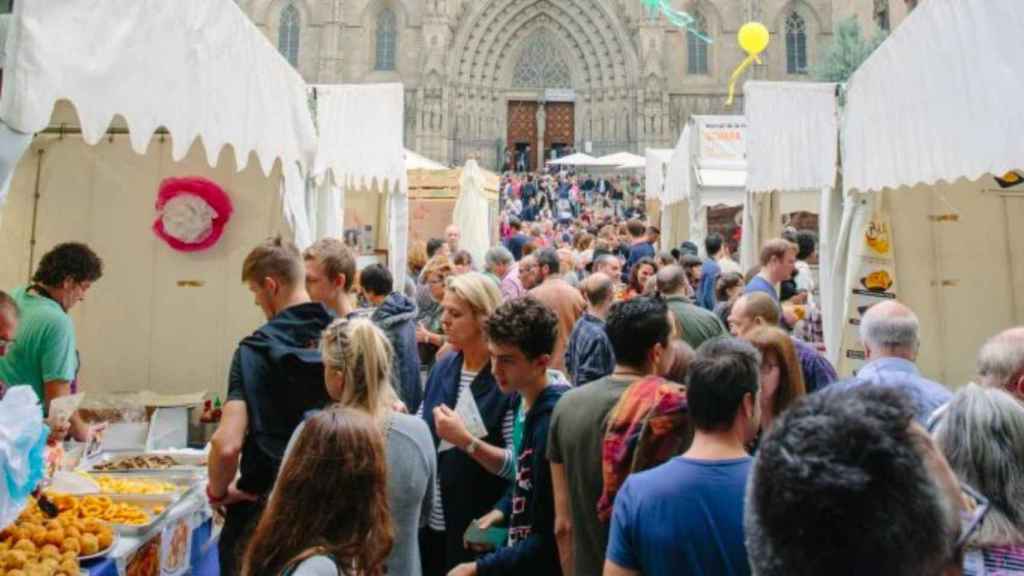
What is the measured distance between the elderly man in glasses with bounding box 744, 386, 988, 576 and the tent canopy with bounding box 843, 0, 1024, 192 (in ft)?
13.5

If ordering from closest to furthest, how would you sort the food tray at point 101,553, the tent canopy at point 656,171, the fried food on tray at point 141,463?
the food tray at point 101,553
the fried food on tray at point 141,463
the tent canopy at point 656,171

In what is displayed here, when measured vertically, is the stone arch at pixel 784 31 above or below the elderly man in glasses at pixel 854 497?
above

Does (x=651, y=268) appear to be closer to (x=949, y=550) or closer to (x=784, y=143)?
(x=784, y=143)

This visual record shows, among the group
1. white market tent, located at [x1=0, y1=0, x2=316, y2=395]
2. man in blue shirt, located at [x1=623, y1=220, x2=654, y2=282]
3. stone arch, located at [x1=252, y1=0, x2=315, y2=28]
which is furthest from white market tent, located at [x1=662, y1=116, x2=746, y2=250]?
stone arch, located at [x1=252, y1=0, x2=315, y2=28]

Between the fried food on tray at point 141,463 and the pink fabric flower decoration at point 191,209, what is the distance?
230 centimetres

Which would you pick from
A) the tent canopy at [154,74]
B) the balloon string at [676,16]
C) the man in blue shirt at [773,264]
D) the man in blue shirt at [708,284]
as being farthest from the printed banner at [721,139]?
the balloon string at [676,16]

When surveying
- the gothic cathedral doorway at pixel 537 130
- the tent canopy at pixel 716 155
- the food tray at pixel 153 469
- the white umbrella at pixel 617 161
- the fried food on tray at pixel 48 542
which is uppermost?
the gothic cathedral doorway at pixel 537 130

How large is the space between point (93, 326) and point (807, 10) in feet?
115

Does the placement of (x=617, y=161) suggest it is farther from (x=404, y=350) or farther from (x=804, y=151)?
(x=404, y=350)

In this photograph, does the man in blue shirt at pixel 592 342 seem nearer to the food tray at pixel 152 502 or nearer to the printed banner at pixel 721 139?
the food tray at pixel 152 502

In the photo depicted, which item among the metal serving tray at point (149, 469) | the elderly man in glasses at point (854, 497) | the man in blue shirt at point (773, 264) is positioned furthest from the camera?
the man in blue shirt at point (773, 264)

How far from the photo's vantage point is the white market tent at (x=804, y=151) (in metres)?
6.31

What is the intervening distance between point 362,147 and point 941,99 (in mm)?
5052

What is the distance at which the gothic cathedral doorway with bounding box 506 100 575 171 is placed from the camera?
3312 cm
